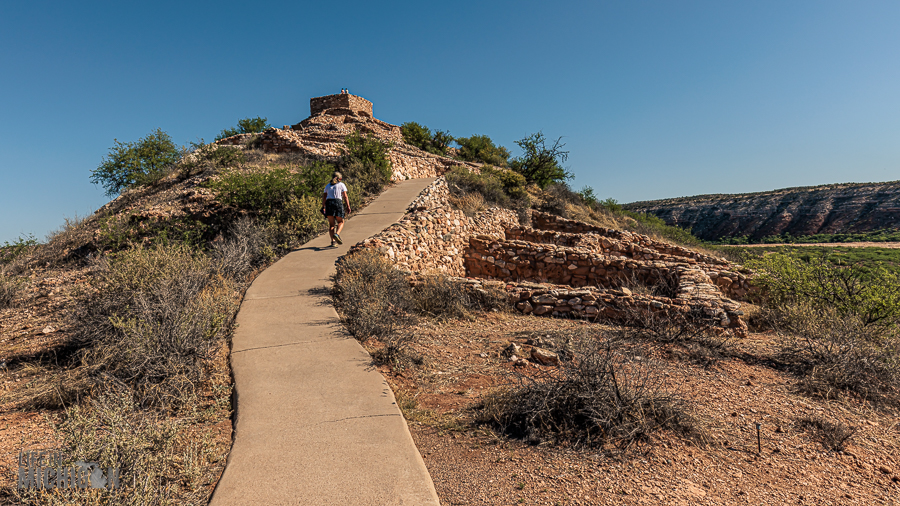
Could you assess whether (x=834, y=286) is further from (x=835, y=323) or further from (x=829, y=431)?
(x=829, y=431)

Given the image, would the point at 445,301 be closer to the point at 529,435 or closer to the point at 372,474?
the point at 529,435

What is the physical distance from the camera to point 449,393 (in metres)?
4.16

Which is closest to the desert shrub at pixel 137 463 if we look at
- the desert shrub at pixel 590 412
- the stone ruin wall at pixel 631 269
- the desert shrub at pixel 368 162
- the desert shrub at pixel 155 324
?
the desert shrub at pixel 155 324

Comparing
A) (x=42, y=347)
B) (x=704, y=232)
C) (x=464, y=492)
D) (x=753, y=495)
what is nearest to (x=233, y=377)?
(x=464, y=492)

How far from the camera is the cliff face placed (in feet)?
135

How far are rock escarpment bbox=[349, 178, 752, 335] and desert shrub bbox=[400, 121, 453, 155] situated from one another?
1545 centimetres

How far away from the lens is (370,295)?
238 inches

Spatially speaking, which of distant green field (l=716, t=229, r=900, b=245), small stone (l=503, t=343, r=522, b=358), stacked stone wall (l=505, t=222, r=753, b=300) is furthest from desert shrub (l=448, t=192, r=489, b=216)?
distant green field (l=716, t=229, r=900, b=245)

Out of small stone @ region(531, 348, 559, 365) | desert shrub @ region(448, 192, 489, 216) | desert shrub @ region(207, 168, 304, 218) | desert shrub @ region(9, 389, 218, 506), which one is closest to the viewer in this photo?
desert shrub @ region(9, 389, 218, 506)

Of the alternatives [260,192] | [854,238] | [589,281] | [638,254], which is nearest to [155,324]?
[260,192]

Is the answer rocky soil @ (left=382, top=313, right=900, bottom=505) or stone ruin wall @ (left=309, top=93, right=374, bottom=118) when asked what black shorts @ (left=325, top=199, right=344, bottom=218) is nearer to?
rocky soil @ (left=382, top=313, right=900, bottom=505)

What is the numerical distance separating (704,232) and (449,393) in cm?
5538

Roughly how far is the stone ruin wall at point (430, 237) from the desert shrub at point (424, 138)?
15.8 metres

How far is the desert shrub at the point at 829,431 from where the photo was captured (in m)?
3.16
